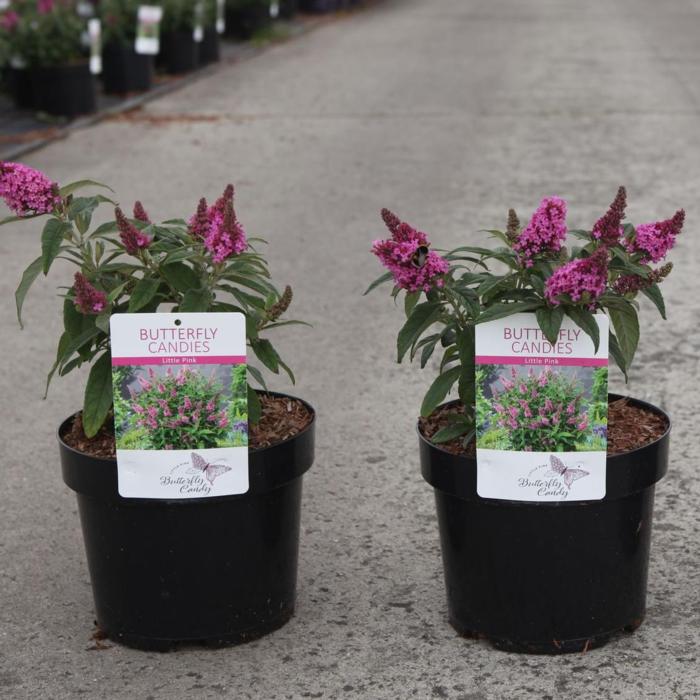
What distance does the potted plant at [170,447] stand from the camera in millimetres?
3109

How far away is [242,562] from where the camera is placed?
3260mm

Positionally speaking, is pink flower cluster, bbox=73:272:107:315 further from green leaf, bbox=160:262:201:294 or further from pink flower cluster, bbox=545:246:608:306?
pink flower cluster, bbox=545:246:608:306

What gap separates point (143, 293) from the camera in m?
3.21

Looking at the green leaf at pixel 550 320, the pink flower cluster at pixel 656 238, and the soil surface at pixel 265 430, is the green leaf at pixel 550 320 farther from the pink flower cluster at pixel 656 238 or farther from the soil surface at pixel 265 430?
the soil surface at pixel 265 430

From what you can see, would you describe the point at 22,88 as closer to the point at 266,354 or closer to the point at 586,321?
the point at 266,354

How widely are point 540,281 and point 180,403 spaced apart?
0.88 meters

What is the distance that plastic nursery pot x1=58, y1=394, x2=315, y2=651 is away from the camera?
3.18 meters

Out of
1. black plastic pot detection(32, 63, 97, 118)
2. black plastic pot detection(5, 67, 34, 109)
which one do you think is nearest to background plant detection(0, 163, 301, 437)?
black plastic pot detection(32, 63, 97, 118)

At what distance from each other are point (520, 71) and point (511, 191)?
676 centimetres

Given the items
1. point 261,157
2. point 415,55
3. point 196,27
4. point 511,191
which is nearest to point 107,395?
point 511,191

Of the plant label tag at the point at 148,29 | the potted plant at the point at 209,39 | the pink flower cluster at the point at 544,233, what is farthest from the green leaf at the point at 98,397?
the potted plant at the point at 209,39

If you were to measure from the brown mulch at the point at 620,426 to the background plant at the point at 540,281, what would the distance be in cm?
5

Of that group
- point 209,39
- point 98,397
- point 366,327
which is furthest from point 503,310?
point 209,39

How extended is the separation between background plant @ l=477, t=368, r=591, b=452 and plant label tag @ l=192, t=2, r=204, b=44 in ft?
41.7
